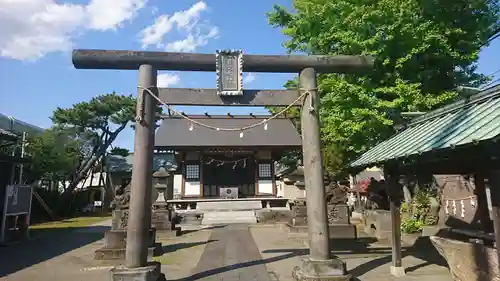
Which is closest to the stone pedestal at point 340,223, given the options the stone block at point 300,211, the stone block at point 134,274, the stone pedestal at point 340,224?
the stone pedestal at point 340,224

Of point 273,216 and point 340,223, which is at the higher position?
point 340,223

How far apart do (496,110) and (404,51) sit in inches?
323

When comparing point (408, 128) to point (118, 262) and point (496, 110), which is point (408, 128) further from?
point (118, 262)

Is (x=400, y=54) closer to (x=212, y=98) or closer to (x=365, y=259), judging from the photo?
(x=365, y=259)

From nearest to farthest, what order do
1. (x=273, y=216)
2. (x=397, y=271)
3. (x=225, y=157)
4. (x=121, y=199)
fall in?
(x=397, y=271), (x=121, y=199), (x=273, y=216), (x=225, y=157)

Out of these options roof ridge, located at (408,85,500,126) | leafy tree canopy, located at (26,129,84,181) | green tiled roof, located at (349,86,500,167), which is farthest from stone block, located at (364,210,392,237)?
leafy tree canopy, located at (26,129,84,181)

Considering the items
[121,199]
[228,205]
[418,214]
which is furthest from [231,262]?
[228,205]

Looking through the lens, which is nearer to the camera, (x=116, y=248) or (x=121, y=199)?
(x=116, y=248)

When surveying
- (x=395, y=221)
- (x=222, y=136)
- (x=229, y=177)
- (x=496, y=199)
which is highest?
(x=222, y=136)

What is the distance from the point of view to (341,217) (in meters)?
12.7

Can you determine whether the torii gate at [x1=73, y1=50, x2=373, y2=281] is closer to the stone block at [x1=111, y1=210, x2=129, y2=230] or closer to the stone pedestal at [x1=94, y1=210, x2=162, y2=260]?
the stone pedestal at [x1=94, y1=210, x2=162, y2=260]

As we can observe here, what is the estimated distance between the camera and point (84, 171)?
100 ft

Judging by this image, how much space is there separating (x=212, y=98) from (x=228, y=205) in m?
17.7

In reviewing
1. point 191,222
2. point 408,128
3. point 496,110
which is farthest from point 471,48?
point 191,222
